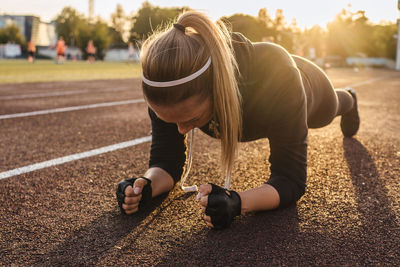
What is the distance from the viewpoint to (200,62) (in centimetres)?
163

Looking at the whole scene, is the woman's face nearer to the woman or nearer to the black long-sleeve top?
the woman

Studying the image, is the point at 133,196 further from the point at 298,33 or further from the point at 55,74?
the point at 298,33

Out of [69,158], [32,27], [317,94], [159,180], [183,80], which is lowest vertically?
[32,27]

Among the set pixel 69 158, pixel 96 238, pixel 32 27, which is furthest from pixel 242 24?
pixel 32 27

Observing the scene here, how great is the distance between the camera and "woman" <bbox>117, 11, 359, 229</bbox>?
163 cm

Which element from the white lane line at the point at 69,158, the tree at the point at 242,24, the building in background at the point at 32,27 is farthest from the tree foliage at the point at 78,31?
the white lane line at the point at 69,158

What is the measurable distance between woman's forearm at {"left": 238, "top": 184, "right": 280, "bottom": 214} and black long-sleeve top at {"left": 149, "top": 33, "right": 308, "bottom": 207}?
0.03 metres

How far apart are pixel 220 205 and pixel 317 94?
1.30 m

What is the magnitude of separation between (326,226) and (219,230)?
0.54 meters

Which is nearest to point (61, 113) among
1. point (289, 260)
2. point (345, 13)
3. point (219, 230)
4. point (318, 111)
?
point (318, 111)

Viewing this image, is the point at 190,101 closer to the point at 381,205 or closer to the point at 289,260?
the point at 289,260

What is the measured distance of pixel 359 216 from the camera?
198 cm

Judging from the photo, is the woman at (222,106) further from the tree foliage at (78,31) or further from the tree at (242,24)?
the tree foliage at (78,31)

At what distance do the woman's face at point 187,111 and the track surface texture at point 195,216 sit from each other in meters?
0.55
